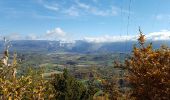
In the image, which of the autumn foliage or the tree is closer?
the autumn foliage

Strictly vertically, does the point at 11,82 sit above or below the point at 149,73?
below

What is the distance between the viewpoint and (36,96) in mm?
31766

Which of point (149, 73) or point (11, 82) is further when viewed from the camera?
point (11, 82)

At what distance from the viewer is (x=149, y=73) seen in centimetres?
1697

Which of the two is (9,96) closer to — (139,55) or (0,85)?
(0,85)

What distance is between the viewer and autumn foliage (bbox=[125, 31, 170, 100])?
659 inches

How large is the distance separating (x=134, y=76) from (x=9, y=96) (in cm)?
769

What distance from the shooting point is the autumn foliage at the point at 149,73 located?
16734 mm

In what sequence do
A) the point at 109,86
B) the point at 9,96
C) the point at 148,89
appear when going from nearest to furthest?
the point at 148,89 < the point at 9,96 < the point at 109,86

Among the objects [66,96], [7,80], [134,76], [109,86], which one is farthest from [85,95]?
[134,76]

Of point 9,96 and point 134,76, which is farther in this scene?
point 9,96

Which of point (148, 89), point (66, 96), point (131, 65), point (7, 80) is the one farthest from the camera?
point (66, 96)

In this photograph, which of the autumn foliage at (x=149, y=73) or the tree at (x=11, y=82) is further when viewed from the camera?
the tree at (x=11, y=82)

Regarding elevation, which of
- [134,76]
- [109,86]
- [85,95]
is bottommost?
[85,95]
